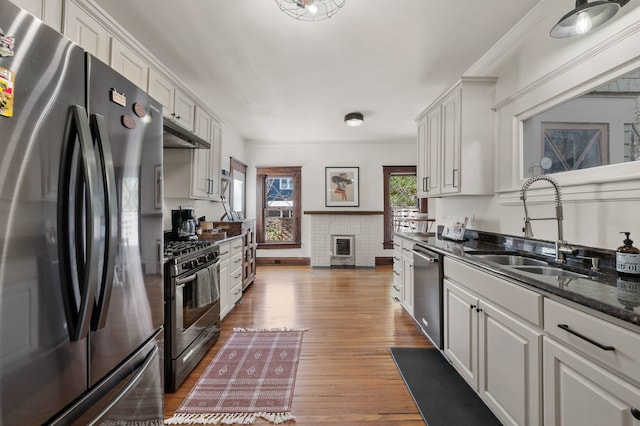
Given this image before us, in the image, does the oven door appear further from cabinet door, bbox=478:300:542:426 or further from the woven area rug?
cabinet door, bbox=478:300:542:426

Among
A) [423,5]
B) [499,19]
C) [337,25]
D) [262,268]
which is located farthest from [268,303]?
[499,19]

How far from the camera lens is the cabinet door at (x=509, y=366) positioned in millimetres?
1203

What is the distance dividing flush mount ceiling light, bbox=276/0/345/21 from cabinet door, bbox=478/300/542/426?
2.16 metres

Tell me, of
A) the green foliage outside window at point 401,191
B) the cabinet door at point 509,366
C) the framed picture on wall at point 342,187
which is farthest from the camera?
the green foliage outside window at point 401,191

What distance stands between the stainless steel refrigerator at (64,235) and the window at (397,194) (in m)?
5.35

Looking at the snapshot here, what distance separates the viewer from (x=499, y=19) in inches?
81.7

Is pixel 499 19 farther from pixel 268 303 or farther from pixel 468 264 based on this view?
pixel 268 303

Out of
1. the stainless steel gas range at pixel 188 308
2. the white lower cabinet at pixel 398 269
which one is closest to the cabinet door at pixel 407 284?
the white lower cabinet at pixel 398 269

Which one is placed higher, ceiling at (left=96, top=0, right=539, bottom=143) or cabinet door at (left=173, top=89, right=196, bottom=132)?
ceiling at (left=96, top=0, right=539, bottom=143)

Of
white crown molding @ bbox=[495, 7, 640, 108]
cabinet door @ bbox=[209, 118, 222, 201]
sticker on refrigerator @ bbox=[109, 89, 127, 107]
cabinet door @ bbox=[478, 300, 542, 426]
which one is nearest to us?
sticker on refrigerator @ bbox=[109, 89, 127, 107]

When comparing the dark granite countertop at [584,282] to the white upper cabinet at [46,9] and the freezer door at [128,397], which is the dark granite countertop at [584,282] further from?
the white upper cabinet at [46,9]

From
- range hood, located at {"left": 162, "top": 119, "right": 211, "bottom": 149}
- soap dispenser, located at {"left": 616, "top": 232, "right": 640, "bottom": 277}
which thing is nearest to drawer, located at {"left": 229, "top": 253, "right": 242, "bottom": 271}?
range hood, located at {"left": 162, "top": 119, "right": 211, "bottom": 149}

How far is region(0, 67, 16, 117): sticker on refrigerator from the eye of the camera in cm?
65

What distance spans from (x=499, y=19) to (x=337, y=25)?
1254 millimetres
